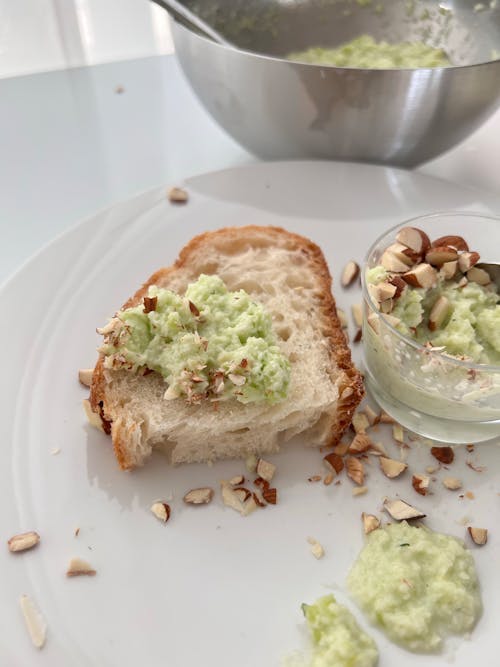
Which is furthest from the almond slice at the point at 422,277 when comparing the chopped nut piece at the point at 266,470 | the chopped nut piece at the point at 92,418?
the chopped nut piece at the point at 92,418

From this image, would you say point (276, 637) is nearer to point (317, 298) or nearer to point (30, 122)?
point (317, 298)

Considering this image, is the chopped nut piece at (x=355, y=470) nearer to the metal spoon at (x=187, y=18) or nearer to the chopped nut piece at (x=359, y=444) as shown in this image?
the chopped nut piece at (x=359, y=444)

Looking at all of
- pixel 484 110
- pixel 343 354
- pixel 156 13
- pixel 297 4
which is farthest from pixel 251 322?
pixel 156 13

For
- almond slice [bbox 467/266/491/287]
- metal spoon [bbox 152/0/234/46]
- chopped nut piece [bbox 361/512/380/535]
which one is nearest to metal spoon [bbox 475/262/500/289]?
almond slice [bbox 467/266/491/287]

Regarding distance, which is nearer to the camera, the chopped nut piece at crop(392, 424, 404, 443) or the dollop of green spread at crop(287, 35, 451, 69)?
the chopped nut piece at crop(392, 424, 404, 443)

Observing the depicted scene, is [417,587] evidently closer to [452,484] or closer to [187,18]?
[452,484]

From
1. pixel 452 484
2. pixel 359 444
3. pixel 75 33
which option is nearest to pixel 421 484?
pixel 452 484

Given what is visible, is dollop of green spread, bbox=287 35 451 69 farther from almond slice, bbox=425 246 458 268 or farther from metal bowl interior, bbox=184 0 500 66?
almond slice, bbox=425 246 458 268
